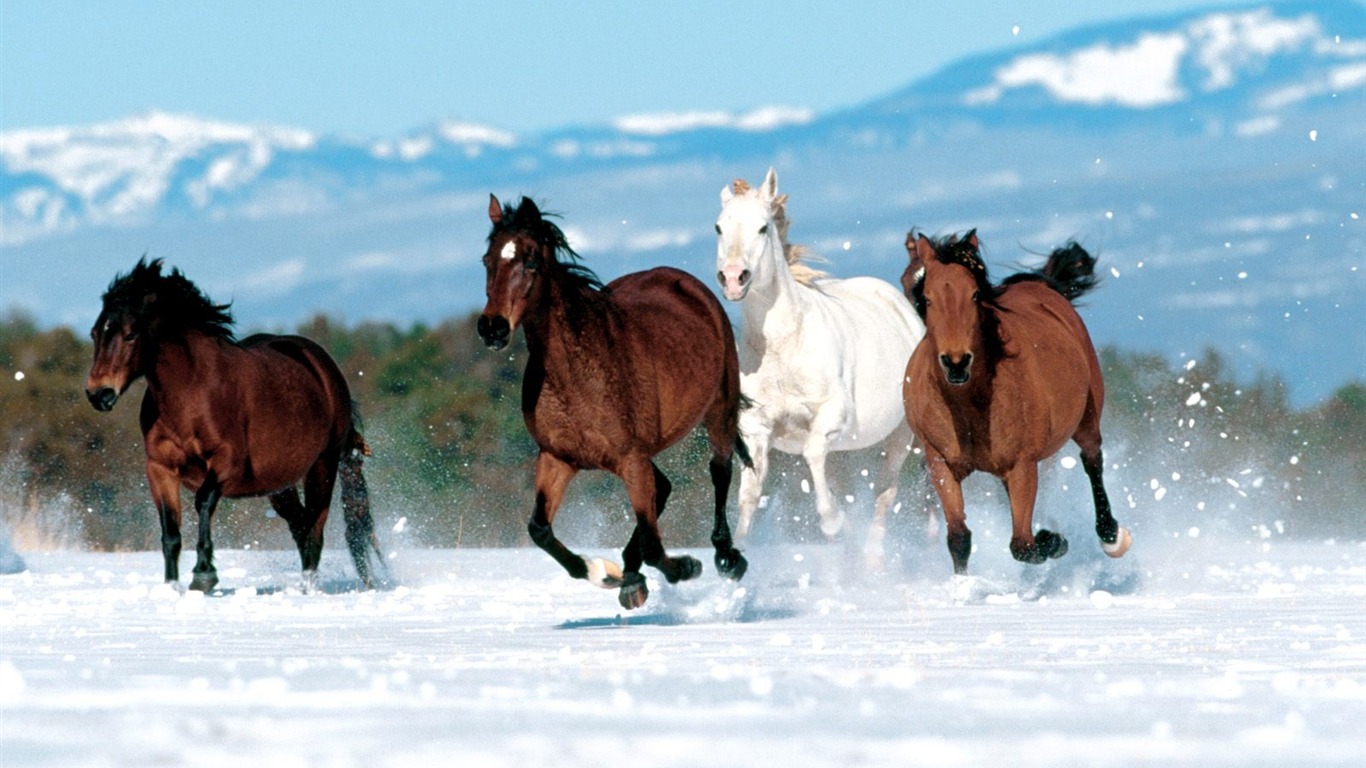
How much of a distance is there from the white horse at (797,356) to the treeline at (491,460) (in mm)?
2285

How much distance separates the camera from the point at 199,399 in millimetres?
11070

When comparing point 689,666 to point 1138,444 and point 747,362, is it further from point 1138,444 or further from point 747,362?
point 1138,444

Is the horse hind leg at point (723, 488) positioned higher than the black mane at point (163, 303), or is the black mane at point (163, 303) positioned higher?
the black mane at point (163, 303)

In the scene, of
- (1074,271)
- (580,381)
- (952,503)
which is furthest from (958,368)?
(1074,271)

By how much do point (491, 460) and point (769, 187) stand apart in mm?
14380

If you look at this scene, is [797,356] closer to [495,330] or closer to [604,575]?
[604,575]

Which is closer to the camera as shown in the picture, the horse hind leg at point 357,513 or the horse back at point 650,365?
the horse back at point 650,365

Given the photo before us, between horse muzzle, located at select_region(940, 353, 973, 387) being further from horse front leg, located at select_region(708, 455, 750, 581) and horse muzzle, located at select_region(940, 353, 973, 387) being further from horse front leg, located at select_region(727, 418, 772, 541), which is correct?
horse front leg, located at select_region(727, 418, 772, 541)

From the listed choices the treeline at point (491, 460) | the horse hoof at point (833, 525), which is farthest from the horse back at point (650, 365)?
the treeline at point (491, 460)

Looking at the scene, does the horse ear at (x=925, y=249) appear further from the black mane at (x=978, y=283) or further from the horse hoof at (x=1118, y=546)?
the horse hoof at (x=1118, y=546)

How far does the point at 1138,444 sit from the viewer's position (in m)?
17.0

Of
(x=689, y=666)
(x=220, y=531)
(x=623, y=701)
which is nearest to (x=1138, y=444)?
(x=220, y=531)

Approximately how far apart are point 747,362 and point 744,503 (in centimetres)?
82

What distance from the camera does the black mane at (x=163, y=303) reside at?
10945 mm
